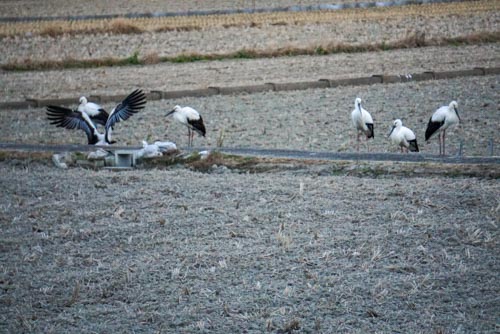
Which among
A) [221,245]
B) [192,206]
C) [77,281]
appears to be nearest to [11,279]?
[77,281]

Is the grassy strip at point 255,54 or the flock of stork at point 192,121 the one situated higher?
the grassy strip at point 255,54

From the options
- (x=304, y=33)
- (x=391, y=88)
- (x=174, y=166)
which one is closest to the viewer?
(x=174, y=166)

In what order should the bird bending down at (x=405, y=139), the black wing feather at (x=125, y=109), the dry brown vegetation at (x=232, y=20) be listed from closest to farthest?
the bird bending down at (x=405, y=139), the black wing feather at (x=125, y=109), the dry brown vegetation at (x=232, y=20)

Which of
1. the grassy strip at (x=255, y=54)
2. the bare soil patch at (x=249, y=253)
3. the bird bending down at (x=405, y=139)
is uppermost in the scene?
the grassy strip at (x=255, y=54)

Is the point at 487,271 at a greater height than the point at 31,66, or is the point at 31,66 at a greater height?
the point at 31,66

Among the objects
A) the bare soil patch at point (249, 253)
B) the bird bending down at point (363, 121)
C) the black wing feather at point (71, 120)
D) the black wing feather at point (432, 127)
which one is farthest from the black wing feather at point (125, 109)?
the black wing feather at point (432, 127)

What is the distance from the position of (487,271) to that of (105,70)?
1419cm

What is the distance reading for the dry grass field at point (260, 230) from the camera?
5.94m

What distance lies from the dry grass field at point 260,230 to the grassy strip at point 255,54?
5092 mm

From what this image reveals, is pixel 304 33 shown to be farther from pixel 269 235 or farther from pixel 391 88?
pixel 269 235

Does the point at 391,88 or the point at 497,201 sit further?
the point at 391,88

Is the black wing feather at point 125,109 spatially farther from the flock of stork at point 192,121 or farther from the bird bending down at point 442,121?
the bird bending down at point 442,121

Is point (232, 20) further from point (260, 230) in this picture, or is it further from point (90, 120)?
point (260, 230)

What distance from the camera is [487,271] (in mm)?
6539
